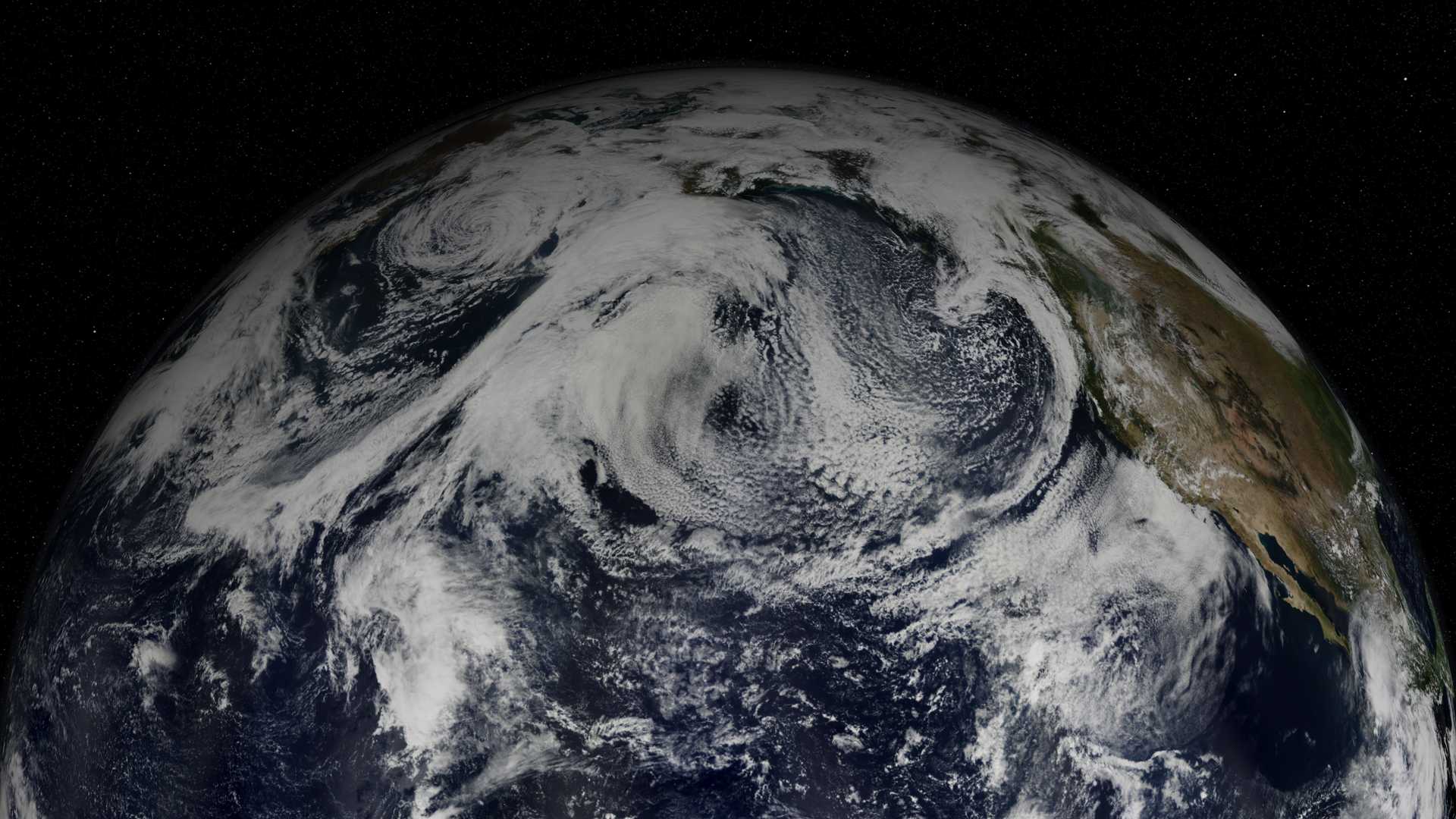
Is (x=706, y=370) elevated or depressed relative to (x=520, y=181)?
depressed

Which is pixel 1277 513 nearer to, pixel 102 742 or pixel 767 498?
pixel 767 498

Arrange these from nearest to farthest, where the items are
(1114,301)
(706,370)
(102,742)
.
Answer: (706,370)
(102,742)
(1114,301)

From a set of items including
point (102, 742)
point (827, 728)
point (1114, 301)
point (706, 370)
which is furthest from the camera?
point (1114, 301)

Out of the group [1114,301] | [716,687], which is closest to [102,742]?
[716,687]

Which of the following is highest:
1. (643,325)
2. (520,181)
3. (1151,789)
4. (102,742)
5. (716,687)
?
(520,181)

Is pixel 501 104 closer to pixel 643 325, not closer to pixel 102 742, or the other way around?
pixel 643 325

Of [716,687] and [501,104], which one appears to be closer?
[716,687]
